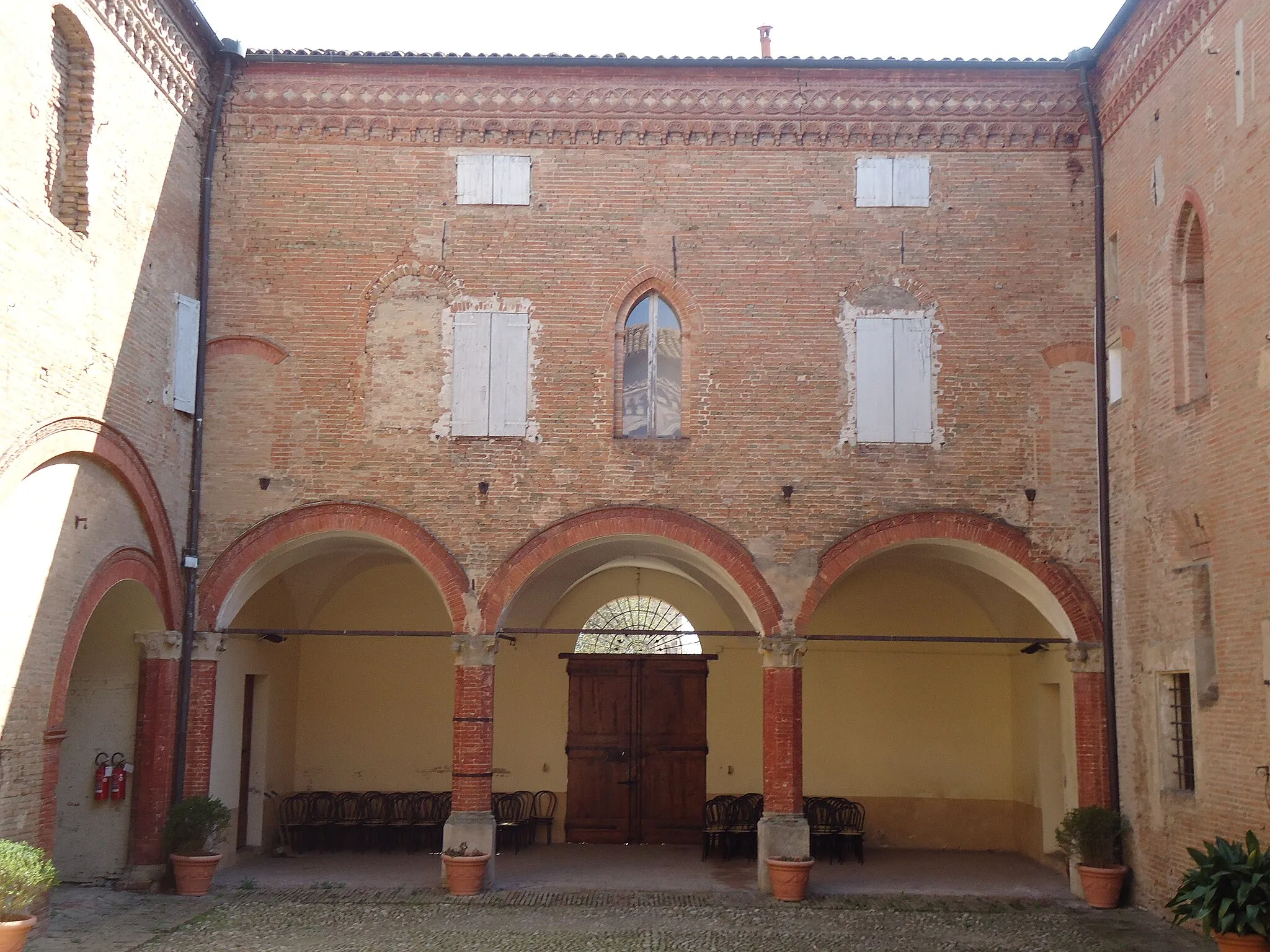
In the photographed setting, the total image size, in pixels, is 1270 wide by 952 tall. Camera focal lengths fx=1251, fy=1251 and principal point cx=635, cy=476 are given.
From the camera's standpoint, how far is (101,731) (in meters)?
13.3

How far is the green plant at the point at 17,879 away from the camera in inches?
377

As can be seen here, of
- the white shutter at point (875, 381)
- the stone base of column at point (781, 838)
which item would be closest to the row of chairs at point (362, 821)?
the stone base of column at point (781, 838)

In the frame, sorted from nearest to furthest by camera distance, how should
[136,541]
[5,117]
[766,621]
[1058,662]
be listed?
1. [5,117]
2. [136,541]
3. [766,621]
4. [1058,662]

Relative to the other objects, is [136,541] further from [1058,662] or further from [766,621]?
[1058,662]

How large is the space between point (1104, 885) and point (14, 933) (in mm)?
10165

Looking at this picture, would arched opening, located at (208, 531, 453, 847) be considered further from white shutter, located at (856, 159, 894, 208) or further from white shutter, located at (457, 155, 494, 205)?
white shutter, located at (856, 159, 894, 208)

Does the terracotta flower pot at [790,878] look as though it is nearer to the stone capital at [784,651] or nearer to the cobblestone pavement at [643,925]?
the cobblestone pavement at [643,925]

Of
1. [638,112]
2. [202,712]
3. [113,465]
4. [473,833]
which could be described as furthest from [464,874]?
[638,112]

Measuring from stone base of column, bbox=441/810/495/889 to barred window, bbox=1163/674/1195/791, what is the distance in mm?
7080

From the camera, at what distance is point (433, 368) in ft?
47.1

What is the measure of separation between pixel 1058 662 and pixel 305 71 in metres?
11.3

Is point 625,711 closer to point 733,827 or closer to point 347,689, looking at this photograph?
point 733,827

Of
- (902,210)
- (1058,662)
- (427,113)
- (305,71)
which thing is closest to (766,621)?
(1058,662)

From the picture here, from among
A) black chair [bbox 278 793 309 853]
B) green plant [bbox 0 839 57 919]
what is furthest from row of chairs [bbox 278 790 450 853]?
green plant [bbox 0 839 57 919]
